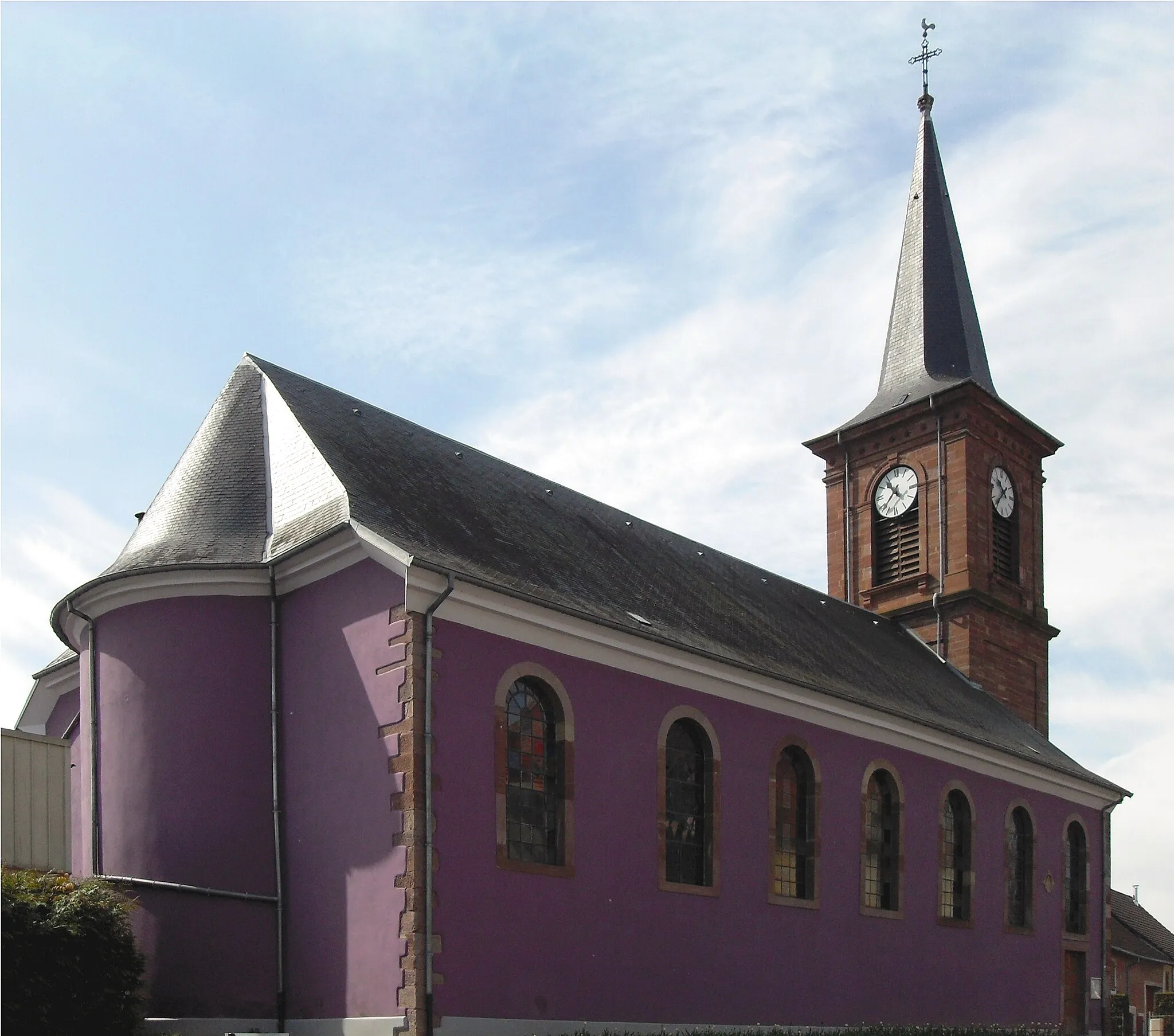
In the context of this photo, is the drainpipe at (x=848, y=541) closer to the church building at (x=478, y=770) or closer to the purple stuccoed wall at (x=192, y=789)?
the church building at (x=478, y=770)

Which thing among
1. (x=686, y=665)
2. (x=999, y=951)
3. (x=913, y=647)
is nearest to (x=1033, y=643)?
Answer: (x=913, y=647)

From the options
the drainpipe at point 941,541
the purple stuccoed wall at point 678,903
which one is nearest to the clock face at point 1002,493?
the drainpipe at point 941,541

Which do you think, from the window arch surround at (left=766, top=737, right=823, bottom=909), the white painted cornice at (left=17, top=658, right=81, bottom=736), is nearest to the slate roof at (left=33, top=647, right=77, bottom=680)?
the white painted cornice at (left=17, top=658, right=81, bottom=736)

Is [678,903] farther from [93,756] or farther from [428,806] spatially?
[93,756]

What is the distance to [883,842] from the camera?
81.3 feet

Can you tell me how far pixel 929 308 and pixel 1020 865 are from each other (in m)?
14.5

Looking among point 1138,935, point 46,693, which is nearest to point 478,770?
point 46,693

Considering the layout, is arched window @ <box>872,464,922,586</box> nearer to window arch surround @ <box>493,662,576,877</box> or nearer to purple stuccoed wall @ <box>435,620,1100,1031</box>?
purple stuccoed wall @ <box>435,620,1100,1031</box>

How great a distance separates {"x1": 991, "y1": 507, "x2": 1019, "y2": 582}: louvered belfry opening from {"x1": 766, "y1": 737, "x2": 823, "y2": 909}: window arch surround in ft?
44.1

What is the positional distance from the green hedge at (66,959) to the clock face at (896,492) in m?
23.2

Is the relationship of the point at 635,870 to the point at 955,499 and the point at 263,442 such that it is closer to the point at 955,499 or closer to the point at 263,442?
the point at 263,442

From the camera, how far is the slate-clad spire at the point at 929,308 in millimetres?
36156

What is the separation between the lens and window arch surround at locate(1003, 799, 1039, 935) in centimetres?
2812

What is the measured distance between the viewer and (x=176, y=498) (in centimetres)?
2014
